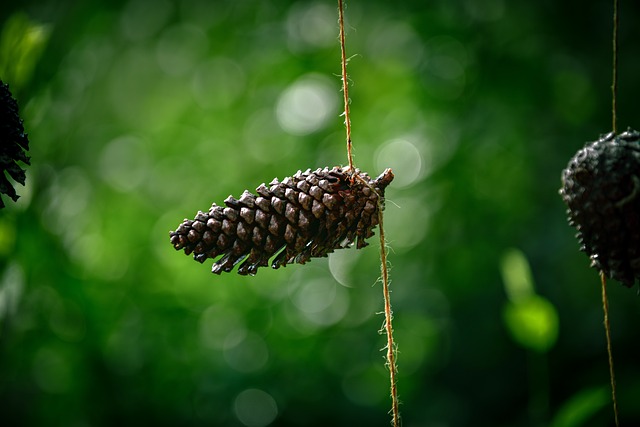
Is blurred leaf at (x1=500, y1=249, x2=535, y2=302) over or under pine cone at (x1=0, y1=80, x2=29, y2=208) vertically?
over

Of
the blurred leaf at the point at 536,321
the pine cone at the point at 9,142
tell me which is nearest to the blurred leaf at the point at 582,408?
the blurred leaf at the point at 536,321

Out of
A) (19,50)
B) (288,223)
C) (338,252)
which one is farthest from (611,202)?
(338,252)

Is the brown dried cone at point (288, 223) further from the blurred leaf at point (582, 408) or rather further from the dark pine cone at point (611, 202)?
the blurred leaf at point (582, 408)

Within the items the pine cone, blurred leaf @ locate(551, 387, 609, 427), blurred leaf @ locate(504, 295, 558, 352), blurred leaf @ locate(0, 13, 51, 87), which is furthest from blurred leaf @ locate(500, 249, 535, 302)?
blurred leaf @ locate(0, 13, 51, 87)

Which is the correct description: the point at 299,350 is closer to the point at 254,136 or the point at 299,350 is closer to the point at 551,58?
the point at 254,136

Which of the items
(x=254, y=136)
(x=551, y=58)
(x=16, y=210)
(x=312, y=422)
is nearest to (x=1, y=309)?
(x=16, y=210)

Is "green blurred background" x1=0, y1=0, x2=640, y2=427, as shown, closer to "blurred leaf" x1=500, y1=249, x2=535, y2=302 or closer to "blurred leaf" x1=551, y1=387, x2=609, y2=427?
"blurred leaf" x1=551, y1=387, x2=609, y2=427

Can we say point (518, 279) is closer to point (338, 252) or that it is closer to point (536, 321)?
point (536, 321)
